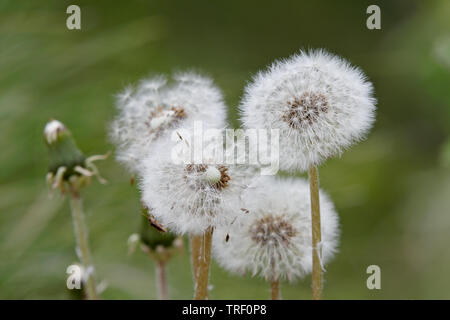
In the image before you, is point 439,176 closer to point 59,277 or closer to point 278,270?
point 59,277

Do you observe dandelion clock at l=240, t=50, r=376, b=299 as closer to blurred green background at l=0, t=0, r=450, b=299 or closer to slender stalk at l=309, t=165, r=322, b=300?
slender stalk at l=309, t=165, r=322, b=300

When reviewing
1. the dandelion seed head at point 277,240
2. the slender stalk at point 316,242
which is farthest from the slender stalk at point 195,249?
the slender stalk at point 316,242

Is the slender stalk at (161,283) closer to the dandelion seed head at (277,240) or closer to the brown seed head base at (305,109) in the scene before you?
the dandelion seed head at (277,240)

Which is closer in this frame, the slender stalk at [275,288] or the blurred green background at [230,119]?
the slender stalk at [275,288]

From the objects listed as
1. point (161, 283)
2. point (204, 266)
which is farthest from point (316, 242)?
point (161, 283)

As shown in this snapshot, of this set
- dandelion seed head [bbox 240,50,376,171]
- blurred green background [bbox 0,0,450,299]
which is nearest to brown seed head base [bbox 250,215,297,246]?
dandelion seed head [bbox 240,50,376,171]
